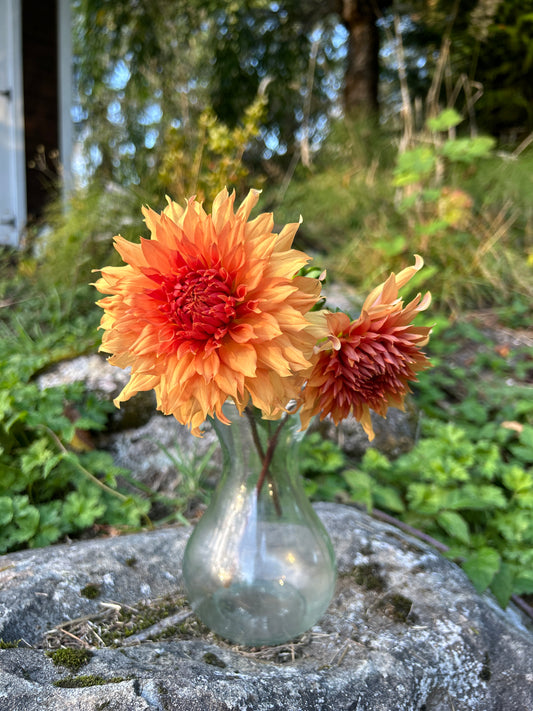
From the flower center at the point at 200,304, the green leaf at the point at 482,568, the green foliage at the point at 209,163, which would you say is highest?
the green foliage at the point at 209,163

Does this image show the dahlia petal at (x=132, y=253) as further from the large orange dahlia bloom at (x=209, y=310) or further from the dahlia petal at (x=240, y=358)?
the dahlia petal at (x=240, y=358)

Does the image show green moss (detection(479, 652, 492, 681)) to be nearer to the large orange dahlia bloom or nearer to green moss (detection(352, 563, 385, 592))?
green moss (detection(352, 563, 385, 592))

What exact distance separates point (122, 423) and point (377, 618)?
1.32 m

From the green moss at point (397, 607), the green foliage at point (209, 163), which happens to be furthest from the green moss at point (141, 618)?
the green foliage at point (209, 163)

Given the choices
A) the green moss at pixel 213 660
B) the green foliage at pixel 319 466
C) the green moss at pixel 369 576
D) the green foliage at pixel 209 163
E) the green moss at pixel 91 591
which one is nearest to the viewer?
the green moss at pixel 213 660

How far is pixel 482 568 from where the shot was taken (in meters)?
1.27

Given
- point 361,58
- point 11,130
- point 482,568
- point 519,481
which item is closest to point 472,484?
point 519,481

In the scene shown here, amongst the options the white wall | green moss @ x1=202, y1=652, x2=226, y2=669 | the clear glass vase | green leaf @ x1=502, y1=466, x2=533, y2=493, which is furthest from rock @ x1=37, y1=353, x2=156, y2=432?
the white wall

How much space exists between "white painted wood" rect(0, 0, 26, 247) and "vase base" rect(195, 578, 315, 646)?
5009 mm

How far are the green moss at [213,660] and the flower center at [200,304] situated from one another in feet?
2.03

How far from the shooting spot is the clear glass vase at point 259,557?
1015 mm

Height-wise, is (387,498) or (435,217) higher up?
(435,217)

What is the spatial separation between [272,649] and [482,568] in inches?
22.3

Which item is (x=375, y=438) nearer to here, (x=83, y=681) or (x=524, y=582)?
(x=524, y=582)
